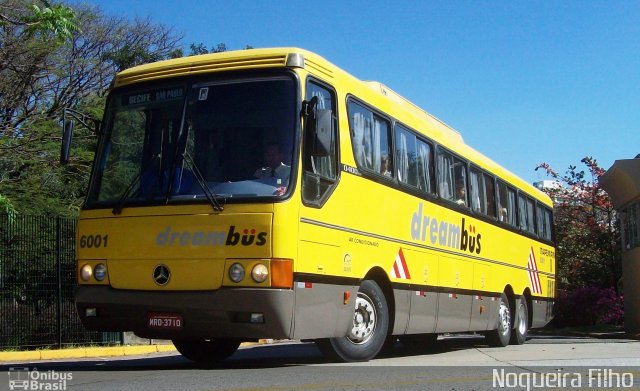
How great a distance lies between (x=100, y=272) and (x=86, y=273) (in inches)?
8.7

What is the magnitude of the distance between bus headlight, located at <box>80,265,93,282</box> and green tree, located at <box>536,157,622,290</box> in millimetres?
24129

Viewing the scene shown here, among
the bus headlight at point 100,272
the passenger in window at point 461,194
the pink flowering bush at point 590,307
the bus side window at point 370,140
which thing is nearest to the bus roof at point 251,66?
the bus side window at point 370,140

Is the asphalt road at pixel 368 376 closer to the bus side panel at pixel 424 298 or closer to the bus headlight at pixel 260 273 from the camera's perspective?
the bus side panel at pixel 424 298

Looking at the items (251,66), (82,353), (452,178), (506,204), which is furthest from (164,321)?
(506,204)

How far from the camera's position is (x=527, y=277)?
18.7 meters

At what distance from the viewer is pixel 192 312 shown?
8969mm

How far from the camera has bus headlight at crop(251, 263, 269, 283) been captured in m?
8.72

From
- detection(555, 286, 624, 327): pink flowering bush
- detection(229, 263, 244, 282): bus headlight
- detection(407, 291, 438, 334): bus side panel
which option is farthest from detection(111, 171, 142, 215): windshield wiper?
detection(555, 286, 624, 327): pink flowering bush

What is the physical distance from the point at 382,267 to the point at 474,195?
4.94 meters

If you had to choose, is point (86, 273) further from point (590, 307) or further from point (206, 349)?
point (590, 307)

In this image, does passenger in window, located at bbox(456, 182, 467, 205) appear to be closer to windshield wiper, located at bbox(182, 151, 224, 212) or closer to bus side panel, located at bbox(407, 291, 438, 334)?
bus side panel, located at bbox(407, 291, 438, 334)

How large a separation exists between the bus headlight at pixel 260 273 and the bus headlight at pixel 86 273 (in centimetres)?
210

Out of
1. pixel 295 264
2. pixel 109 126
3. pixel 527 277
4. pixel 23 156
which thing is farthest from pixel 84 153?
pixel 295 264

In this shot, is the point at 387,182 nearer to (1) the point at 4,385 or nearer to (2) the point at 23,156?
(1) the point at 4,385
